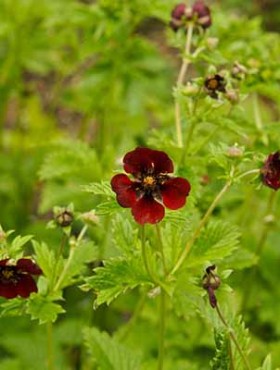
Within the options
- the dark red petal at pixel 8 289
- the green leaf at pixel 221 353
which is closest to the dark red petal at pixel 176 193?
the green leaf at pixel 221 353

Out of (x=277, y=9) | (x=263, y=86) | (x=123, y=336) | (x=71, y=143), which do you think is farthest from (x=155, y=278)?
(x=277, y=9)

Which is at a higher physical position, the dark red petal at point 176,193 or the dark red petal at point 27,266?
the dark red petal at point 176,193

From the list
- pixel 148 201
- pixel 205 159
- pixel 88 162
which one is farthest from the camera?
pixel 88 162

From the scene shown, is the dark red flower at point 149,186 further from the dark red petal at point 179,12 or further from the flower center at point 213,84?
the dark red petal at point 179,12

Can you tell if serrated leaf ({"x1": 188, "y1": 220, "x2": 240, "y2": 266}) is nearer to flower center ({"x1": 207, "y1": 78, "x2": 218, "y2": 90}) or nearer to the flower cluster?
flower center ({"x1": 207, "y1": 78, "x2": 218, "y2": 90})

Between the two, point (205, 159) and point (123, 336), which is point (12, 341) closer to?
point (123, 336)

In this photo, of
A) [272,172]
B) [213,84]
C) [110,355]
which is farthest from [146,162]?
[110,355]

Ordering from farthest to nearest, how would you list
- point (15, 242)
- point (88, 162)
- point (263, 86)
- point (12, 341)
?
1. point (12, 341)
2. point (88, 162)
3. point (263, 86)
4. point (15, 242)

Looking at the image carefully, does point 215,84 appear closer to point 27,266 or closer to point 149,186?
point 149,186
